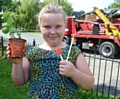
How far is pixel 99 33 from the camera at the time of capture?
29.7 ft

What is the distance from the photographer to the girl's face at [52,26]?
4.12ft

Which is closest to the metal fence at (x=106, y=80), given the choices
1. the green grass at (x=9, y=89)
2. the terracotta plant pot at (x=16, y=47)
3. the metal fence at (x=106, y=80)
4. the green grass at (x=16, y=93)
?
the metal fence at (x=106, y=80)

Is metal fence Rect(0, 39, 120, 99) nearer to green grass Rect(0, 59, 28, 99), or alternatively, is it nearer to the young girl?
green grass Rect(0, 59, 28, 99)

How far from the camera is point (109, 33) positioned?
8.39m

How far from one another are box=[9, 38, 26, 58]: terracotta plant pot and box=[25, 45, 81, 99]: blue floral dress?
149 millimetres

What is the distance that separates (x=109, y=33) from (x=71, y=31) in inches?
83.6

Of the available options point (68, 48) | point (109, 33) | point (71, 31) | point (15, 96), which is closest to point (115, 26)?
point (109, 33)

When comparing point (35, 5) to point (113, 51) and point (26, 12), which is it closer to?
point (26, 12)

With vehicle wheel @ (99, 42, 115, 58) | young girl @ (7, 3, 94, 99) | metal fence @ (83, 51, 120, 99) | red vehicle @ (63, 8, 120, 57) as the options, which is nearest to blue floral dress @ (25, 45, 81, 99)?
young girl @ (7, 3, 94, 99)

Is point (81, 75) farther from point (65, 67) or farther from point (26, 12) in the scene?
point (26, 12)

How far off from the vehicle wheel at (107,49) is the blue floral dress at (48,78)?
7.35 metres

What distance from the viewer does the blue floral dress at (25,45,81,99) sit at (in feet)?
4.24

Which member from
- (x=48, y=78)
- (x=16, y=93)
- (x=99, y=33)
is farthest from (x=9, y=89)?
(x=99, y=33)

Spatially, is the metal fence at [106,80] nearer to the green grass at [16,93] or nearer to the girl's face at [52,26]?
the green grass at [16,93]
